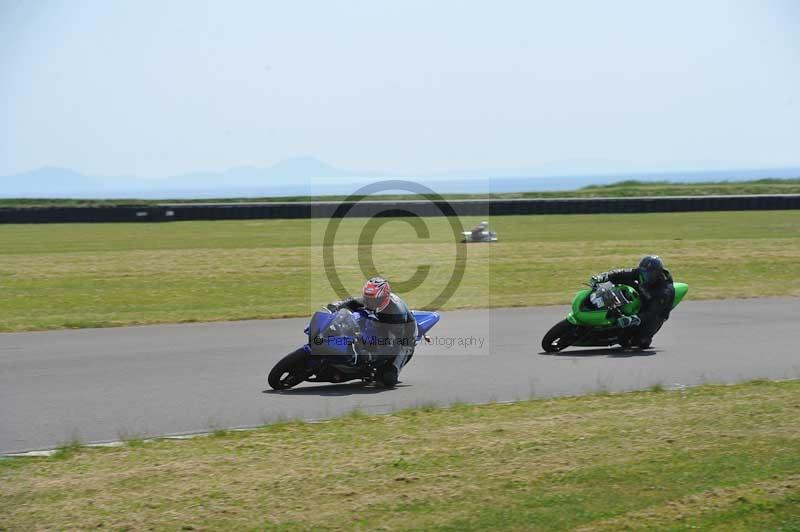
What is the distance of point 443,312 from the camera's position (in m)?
19.2

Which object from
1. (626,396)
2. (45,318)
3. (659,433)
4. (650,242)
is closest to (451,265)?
(650,242)

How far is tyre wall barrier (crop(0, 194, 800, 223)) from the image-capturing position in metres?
47.0

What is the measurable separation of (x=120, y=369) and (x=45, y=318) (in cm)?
642

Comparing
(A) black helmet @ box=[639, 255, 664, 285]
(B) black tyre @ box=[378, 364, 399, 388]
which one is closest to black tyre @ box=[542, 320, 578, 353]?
(A) black helmet @ box=[639, 255, 664, 285]

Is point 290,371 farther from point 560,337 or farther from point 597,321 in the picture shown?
point 597,321

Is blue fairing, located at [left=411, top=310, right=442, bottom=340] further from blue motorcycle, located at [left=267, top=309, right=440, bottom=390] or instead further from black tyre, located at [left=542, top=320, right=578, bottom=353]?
black tyre, located at [left=542, top=320, right=578, bottom=353]

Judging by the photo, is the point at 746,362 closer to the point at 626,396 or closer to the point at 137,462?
the point at 626,396

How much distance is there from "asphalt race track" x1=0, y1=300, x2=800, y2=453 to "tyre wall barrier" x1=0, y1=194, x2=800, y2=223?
101 feet

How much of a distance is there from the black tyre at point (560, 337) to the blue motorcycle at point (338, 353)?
118 inches

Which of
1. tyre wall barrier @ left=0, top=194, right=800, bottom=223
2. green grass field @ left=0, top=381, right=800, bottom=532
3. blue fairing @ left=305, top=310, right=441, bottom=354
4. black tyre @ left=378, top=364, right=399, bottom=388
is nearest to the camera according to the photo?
green grass field @ left=0, top=381, right=800, bottom=532

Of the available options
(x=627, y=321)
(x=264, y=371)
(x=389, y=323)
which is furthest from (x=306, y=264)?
(x=389, y=323)

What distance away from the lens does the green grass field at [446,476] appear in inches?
263

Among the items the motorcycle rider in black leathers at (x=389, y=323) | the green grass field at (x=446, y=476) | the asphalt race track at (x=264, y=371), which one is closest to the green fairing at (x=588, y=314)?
the asphalt race track at (x=264, y=371)

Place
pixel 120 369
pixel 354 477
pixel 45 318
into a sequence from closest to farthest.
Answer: pixel 354 477 < pixel 120 369 < pixel 45 318
